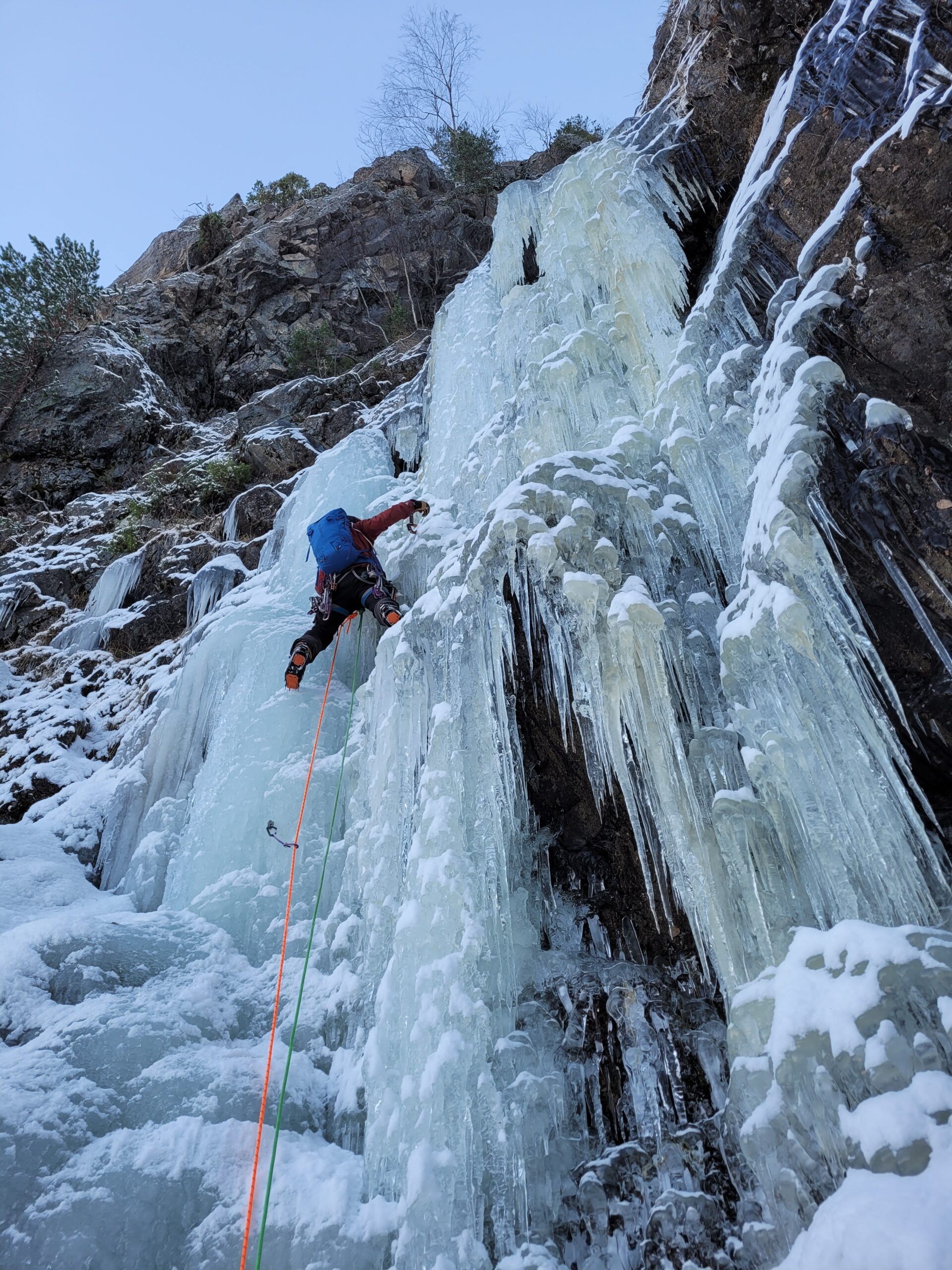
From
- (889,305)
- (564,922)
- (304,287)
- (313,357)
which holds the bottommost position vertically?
(564,922)

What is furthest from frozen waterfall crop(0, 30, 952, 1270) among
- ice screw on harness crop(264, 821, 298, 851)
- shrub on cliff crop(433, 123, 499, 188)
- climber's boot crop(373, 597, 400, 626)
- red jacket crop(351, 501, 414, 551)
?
shrub on cliff crop(433, 123, 499, 188)

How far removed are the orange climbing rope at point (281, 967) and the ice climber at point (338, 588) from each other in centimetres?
20

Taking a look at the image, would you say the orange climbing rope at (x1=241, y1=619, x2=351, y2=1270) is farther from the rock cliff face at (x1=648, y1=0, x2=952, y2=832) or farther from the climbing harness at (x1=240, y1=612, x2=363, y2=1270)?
the rock cliff face at (x1=648, y1=0, x2=952, y2=832)

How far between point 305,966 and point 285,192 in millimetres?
20492

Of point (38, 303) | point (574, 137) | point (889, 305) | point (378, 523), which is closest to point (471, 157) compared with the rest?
point (574, 137)

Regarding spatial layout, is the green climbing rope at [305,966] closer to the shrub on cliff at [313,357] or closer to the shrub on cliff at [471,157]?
the shrub on cliff at [313,357]

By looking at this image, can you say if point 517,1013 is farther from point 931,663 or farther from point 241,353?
point 241,353

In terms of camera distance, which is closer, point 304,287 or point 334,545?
point 334,545

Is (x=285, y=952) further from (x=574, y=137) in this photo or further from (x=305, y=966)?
(x=574, y=137)

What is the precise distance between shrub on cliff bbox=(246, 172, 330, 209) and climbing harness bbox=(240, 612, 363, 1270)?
17245 mm

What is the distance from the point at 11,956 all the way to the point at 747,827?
12.5ft

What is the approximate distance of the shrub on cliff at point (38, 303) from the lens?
13250mm

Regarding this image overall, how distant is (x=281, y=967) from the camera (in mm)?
4062

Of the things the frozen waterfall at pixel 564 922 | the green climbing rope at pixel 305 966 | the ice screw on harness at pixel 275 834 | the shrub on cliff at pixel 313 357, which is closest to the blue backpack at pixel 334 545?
the green climbing rope at pixel 305 966
